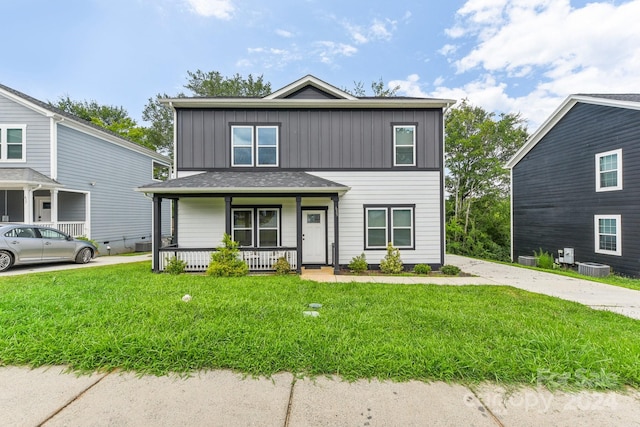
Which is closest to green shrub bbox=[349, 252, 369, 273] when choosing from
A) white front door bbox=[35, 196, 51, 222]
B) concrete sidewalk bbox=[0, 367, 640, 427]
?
concrete sidewalk bbox=[0, 367, 640, 427]

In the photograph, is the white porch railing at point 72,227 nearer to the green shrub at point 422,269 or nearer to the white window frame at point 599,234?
the green shrub at point 422,269

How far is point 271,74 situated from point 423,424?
26.9 m

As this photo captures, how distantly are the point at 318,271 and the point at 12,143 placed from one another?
13.6m

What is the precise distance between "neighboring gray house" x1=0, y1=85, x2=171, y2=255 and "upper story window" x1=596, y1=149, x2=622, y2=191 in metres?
21.8

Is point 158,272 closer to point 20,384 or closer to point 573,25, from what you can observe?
point 20,384

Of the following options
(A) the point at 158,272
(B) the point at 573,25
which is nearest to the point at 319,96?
(A) the point at 158,272

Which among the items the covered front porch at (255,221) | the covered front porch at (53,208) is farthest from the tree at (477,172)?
the covered front porch at (53,208)

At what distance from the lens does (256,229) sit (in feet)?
30.6

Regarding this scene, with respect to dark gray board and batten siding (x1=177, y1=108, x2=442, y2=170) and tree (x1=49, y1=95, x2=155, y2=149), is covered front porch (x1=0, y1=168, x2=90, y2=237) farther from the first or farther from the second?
tree (x1=49, y1=95, x2=155, y2=149)

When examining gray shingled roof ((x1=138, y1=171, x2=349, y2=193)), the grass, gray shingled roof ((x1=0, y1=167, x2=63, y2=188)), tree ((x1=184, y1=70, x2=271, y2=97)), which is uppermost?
tree ((x1=184, y1=70, x2=271, y2=97))

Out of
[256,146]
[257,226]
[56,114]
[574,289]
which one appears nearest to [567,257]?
[574,289]

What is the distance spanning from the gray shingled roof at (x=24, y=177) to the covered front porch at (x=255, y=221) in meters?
5.63

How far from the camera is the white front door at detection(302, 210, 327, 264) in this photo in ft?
30.4

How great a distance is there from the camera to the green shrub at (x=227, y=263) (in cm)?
751
